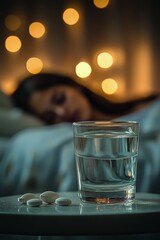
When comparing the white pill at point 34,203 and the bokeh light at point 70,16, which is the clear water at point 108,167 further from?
the bokeh light at point 70,16

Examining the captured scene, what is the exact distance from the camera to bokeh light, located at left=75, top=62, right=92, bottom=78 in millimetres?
2771

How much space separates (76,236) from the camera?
2.46ft

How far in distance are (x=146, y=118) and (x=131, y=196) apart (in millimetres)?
1135

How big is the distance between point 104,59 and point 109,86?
14cm

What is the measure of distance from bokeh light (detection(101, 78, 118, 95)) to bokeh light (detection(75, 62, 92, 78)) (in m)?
0.09

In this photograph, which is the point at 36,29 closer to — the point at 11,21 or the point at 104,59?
the point at 11,21

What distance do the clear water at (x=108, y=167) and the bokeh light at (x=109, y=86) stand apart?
1929mm

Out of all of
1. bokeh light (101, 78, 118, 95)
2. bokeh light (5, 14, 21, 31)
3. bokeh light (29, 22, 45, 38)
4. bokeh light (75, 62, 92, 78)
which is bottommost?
bokeh light (101, 78, 118, 95)

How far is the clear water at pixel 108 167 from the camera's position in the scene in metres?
0.83

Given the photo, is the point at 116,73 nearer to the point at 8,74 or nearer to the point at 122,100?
the point at 122,100

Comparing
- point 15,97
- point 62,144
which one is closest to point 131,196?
point 62,144

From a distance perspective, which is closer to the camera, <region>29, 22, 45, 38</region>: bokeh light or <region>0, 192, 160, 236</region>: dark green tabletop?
<region>0, 192, 160, 236</region>: dark green tabletop

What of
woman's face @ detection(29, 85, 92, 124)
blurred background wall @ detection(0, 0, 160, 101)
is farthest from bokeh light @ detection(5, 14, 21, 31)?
woman's face @ detection(29, 85, 92, 124)

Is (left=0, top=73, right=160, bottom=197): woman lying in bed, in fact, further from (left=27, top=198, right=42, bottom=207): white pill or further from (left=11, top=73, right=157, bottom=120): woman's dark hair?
(left=27, top=198, right=42, bottom=207): white pill
